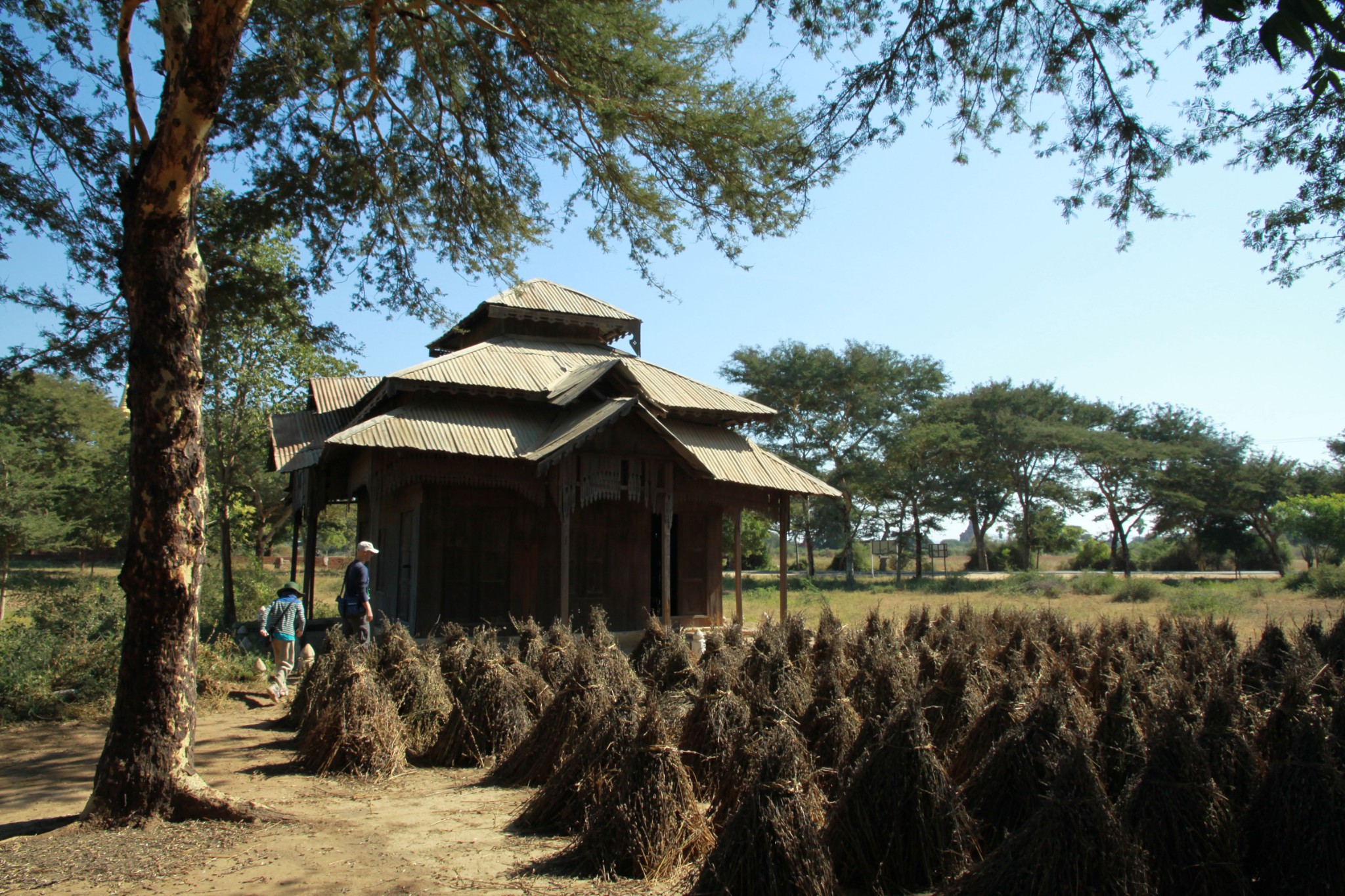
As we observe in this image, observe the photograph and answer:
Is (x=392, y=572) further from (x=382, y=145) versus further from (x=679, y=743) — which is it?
(x=679, y=743)

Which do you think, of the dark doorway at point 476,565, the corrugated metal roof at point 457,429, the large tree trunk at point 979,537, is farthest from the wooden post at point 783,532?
the large tree trunk at point 979,537

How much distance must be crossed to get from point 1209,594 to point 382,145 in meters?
26.8

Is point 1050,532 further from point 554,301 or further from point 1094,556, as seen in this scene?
point 554,301

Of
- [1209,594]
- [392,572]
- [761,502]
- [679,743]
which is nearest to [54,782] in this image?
[679,743]

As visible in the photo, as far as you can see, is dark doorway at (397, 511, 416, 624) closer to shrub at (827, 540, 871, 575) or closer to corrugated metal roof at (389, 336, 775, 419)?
corrugated metal roof at (389, 336, 775, 419)

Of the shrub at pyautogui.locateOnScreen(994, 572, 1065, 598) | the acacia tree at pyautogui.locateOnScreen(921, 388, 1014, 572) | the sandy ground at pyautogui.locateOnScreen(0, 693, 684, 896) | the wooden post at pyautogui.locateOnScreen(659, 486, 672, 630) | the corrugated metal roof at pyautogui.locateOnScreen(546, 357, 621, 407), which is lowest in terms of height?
the sandy ground at pyautogui.locateOnScreen(0, 693, 684, 896)

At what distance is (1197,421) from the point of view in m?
46.3

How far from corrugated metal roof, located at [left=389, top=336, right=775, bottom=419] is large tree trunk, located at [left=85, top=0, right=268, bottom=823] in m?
8.57

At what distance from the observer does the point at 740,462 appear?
16.9m

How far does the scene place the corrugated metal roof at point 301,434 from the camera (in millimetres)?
16281

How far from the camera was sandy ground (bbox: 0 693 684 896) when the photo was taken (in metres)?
5.07

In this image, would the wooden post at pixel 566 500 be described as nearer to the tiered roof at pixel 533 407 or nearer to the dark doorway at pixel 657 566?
the tiered roof at pixel 533 407

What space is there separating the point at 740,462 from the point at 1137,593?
1961cm

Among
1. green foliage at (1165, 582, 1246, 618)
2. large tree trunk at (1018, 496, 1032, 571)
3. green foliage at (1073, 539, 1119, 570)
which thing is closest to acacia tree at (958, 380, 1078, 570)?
large tree trunk at (1018, 496, 1032, 571)
